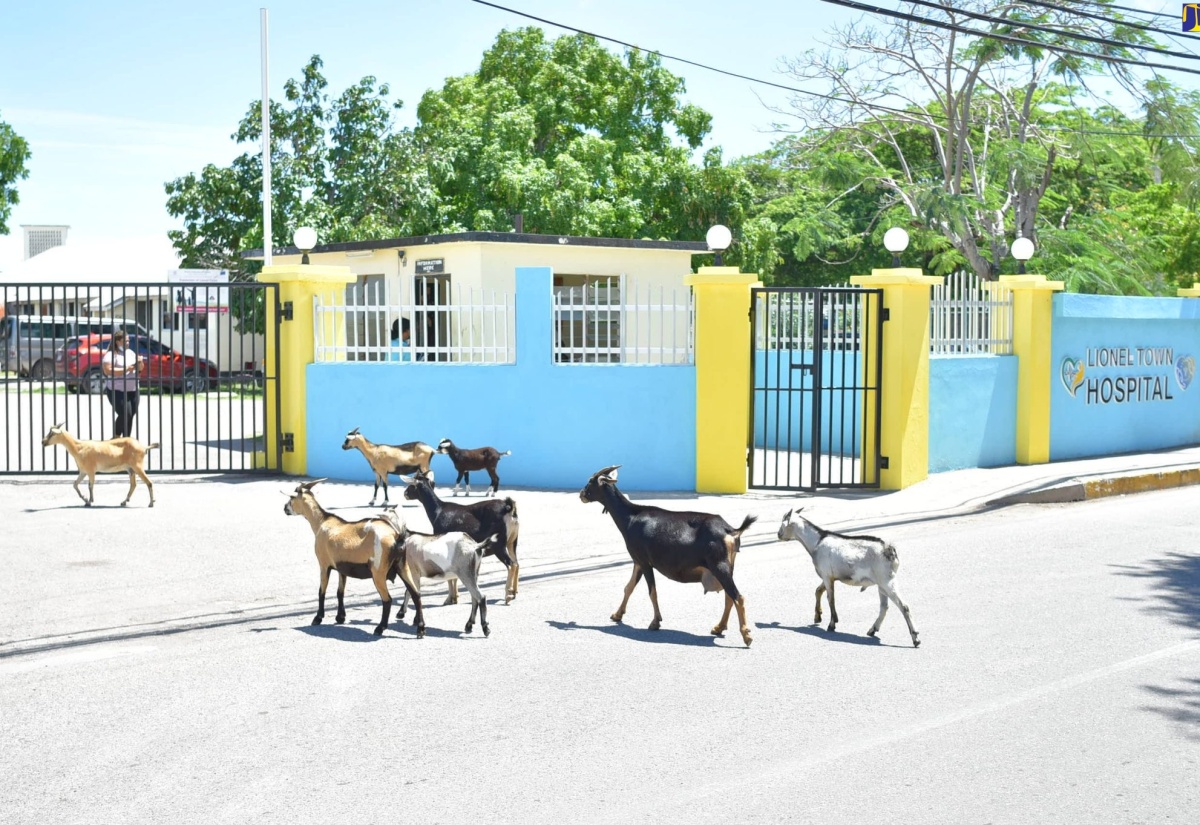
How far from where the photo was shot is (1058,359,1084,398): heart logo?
1694cm

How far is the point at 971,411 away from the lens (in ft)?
52.5

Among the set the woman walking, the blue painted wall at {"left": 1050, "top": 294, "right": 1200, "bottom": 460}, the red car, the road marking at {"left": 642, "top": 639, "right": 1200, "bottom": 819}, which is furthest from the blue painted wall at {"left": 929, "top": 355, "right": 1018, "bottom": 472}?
the woman walking

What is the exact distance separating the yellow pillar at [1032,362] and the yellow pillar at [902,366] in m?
2.37

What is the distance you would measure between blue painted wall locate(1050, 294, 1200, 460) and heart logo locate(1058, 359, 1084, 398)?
1 centimetres

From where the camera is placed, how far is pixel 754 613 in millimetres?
8555

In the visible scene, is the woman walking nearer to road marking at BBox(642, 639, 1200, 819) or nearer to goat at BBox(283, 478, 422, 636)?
goat at BBox(283, 478, 422, 636)

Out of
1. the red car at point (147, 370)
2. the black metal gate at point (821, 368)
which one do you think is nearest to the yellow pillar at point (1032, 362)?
the black metal gate at point (821, 368)

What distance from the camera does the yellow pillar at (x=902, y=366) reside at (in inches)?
571

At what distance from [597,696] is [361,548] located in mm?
1935

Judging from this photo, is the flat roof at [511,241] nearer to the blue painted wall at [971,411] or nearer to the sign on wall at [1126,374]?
the blue painted wall at [971,411]

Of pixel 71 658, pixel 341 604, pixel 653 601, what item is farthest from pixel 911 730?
pixel 71 658

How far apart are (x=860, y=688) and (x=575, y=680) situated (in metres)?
1.47

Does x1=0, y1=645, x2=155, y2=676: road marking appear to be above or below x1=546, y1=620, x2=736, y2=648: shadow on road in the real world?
below

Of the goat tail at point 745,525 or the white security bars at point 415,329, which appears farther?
the white security bars at point 415,329
